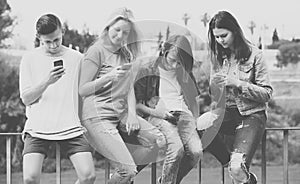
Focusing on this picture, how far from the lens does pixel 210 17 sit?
3.74 meters

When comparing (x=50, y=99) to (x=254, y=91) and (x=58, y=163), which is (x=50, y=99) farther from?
(x=254, y=91)

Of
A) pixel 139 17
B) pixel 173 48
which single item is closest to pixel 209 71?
pixel 173 48

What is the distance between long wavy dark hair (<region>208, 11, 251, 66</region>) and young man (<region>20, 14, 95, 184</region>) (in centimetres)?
74

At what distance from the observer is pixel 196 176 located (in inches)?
154

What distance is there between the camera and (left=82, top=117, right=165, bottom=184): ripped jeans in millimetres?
3602

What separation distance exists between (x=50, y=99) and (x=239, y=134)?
3.46ft

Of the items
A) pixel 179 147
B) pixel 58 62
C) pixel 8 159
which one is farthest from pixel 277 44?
pixel 8 159

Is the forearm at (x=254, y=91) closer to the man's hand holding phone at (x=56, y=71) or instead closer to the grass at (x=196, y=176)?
the grass at (x=196, y=176)

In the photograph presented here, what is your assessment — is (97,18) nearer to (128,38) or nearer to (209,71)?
(128,38)

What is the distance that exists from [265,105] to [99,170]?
101 centimetres

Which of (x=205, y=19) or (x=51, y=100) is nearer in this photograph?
(x=51, y=100)

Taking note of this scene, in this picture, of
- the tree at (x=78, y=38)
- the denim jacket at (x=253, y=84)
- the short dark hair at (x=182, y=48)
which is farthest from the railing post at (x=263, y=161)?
the tree at (x=78, y=38)

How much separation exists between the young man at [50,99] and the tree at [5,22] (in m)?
0.33

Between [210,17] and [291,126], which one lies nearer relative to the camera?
[210,17]
